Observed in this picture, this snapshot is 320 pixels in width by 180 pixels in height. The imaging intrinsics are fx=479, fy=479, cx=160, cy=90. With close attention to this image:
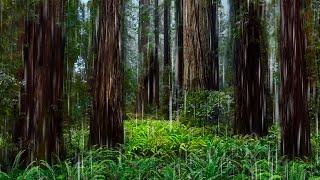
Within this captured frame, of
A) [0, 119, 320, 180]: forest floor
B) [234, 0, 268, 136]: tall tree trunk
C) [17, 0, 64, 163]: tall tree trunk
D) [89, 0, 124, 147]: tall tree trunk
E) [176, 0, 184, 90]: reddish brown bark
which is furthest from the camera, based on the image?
[176, 0, 184, 90]: reddish brown bark

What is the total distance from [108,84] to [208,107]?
445 cm

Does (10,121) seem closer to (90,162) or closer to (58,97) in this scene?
(58,97)

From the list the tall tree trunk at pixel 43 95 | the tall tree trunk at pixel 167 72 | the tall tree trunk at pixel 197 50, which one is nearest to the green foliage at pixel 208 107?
the tall tree trunk at pixel 197 50

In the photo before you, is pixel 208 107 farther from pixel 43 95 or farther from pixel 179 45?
pixel 179 45

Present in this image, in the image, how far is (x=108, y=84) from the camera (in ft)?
32.4

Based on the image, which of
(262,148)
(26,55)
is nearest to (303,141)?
(262,148)

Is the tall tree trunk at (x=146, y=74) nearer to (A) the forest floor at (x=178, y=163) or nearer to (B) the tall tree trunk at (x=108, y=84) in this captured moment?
(A) the forest floor at (x=178, y=163)

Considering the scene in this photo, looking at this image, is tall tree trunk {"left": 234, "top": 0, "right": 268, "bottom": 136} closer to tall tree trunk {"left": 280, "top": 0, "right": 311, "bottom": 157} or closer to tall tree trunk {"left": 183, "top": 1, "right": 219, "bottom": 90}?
tall tree trunk {"left": 183, "top": 1, "right": 219, "bottom": 90}

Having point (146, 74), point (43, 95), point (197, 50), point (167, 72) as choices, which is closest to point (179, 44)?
point (167, 72)

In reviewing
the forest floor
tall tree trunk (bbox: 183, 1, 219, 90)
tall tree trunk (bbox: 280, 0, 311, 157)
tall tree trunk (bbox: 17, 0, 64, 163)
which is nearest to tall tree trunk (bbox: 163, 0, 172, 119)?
tall tree trunk (bbox: 183, 1, 219, 90)

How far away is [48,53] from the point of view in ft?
28.3

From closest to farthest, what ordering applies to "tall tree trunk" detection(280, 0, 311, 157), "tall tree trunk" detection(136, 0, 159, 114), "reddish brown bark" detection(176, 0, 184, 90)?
1. "tall tree trunk" detection(280, 0, 311, 157)
2. "reddish brown bark" detection(176, 0, 184, 90)
3. "tall tree trunk" detection(136, 0, 159, 114)

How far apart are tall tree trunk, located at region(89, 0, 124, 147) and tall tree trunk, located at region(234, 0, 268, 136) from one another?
3788mm

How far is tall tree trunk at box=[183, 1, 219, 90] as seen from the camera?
50.5ft
